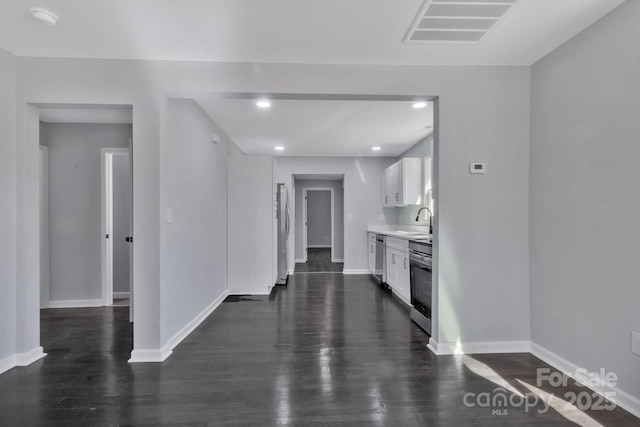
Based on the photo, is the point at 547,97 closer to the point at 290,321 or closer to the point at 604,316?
the point at 604,316

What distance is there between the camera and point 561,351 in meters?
2.21

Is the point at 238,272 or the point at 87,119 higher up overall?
the point at 87,119

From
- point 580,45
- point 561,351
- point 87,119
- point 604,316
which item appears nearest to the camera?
point 604,316

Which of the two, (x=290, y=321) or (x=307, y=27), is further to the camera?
(x=290, y=321)

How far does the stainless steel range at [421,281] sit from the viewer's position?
2900 millimetres

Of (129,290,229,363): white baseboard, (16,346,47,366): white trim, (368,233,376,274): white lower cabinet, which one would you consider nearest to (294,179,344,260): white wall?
(368,233,376,274): white lower cabinet

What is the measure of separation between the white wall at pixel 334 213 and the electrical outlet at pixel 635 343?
613 cm

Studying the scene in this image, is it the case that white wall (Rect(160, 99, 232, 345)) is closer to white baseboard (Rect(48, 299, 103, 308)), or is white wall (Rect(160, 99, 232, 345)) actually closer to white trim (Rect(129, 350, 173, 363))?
white trim (Rect(129, 350, 173, 363))

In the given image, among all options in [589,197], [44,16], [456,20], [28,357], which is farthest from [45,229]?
[589,197]

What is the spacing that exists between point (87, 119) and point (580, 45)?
5103mm

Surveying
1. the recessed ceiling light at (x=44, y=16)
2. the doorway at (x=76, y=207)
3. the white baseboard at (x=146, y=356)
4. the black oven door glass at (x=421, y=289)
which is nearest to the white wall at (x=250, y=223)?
the doorway at (x=76, y=207)

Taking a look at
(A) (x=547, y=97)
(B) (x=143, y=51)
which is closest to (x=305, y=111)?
(B) (x=143, y=51)

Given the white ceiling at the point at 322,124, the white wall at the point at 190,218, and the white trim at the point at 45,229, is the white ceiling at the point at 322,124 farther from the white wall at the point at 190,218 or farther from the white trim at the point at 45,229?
the white trim at the point at 45,229

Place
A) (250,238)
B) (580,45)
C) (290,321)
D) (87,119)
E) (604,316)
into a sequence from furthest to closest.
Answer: (250,238) → (87,119) → (290,321) → (580,45) → (604,316)
